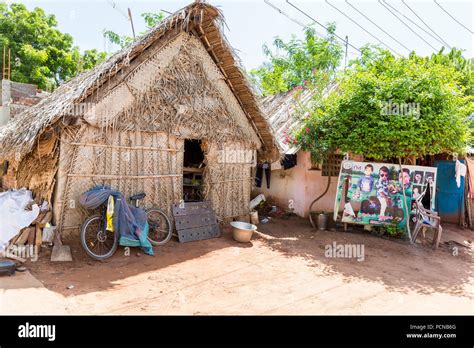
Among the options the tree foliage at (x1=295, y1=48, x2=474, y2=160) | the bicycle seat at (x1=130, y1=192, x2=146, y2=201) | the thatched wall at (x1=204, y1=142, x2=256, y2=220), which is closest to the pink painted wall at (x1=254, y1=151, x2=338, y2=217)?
the tree foliage at (x1=295, y1=48, x2=474, y2=160)

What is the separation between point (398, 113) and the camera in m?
7.27

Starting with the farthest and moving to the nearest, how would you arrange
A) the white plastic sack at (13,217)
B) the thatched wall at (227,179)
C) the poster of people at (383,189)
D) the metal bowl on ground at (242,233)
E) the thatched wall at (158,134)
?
the thatched wall at (227,179)
the poster of people at (383,189)
the metal bowl on ground at (242,233)
the thatched wall at (158,134)
the white plastic sack at (13,217)

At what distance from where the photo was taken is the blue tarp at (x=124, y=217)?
218 inches

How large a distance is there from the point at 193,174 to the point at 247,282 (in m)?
5.22

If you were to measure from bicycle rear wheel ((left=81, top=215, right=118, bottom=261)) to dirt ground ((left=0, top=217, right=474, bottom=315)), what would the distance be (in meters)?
0.18

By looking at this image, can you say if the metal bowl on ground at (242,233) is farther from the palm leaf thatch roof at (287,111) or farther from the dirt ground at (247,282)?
the palm leaf thatch roof at (287,111)

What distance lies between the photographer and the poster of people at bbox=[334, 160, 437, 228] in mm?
7770

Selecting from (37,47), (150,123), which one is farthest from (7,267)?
(37,47)

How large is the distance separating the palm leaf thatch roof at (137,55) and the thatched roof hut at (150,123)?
0.02 metres

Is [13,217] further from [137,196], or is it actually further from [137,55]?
[137,55]

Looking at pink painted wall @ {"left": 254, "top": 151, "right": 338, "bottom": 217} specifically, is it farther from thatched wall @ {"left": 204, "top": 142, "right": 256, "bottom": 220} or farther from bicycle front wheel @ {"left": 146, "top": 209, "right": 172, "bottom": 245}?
bicycle front wheel @ {"left": 146, "top": 209, "right": 172, "bottom": 245}

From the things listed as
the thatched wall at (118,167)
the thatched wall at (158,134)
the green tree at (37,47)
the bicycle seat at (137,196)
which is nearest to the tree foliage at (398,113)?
the thatched wall at (158,134)

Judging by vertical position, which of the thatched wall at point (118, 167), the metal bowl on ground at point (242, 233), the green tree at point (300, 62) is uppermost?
the green tree at point (300, 62)

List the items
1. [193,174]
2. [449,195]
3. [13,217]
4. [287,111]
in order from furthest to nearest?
[287,111] → [449,195] → [193,174] → [13,217]
